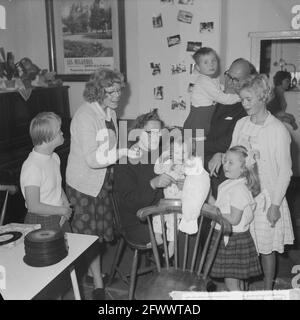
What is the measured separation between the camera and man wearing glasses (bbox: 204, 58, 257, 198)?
2.22 meters

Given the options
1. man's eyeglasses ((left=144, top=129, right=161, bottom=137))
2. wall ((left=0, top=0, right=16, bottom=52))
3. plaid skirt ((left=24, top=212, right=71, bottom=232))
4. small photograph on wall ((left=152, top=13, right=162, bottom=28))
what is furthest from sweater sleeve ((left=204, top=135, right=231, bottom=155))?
wall ((left=0, top=0, right=16, bottom=52))

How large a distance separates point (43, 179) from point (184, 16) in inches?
84.4

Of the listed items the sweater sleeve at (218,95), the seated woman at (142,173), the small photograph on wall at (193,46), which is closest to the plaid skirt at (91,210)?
the seated woman at (142,173)

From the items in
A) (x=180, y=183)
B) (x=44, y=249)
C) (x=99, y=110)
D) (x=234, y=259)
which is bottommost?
(x=234, y=259)

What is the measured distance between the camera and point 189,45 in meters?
3.39

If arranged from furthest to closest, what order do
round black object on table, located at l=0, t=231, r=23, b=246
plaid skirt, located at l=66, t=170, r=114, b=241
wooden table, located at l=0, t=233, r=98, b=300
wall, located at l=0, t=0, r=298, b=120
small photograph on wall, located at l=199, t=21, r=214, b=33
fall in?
wall, located at l=0, t=0, r=298, b=120 → small photograph on wall, located at l=199, t=21, r=214, b=33 → plaid skirt, located at l=66, t=170, r=114, b=241 → round black object on table, located at l=0, t=231, r=23, b=246 → wooden table, located at l=0, t=233, r=98, b=300

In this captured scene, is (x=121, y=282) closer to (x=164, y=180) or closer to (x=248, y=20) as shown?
(x=164, y=180)

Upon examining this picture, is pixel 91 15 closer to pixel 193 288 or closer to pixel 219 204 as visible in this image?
pixel 219 204

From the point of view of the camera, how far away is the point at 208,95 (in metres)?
2.48

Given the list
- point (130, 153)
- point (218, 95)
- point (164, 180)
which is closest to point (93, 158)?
point (130, 153)

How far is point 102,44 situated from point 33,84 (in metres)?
0.76

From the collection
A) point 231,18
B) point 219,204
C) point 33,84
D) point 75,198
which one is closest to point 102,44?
point 33,84

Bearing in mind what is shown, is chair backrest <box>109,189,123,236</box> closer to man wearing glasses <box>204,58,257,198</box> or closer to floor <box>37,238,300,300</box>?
floor <box>37,238,300,300</box>

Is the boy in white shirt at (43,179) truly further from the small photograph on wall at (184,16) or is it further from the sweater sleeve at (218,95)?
the small photograph on wall at (184,16)
